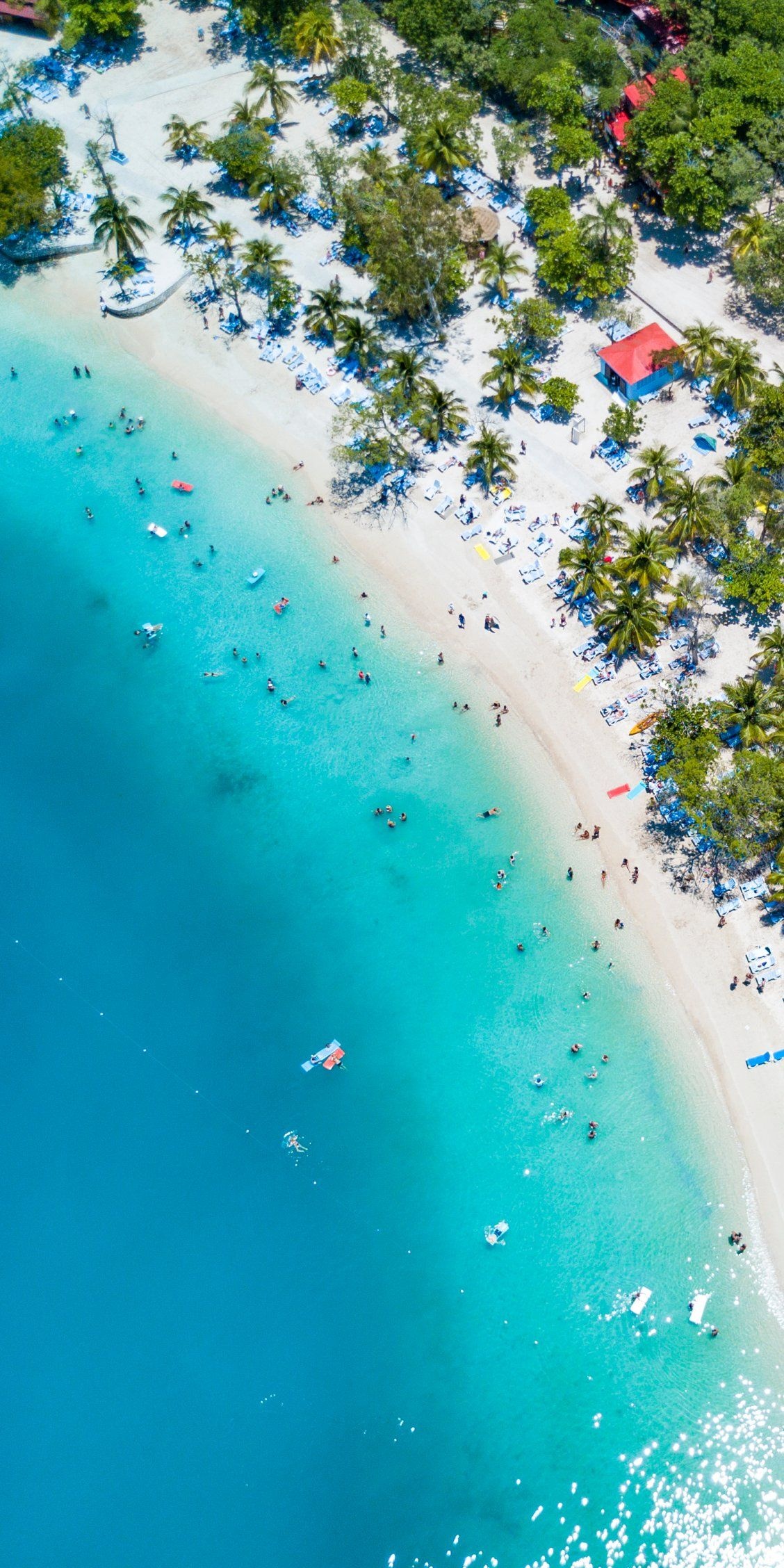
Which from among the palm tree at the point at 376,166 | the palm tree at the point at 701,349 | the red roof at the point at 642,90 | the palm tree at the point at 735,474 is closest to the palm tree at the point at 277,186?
the palm tree at the point at 376,166

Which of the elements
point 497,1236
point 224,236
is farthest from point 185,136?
point 497,1236

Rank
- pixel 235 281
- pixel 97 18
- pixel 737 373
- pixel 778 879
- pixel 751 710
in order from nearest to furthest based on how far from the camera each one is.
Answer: pixel 778 879
pixel 751 710
pixel 737 373
pixel 235 281
pixel 97 18

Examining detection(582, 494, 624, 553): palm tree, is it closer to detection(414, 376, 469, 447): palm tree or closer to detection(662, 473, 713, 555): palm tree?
detection(662, 473, 713, 555): palm tree

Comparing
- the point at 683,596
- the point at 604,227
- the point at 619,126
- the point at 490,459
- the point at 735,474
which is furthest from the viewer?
the point at 619,126

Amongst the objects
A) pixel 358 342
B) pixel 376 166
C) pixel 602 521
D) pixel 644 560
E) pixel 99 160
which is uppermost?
pixel 99 160

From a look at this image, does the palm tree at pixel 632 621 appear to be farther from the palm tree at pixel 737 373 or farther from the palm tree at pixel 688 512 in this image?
the palm tree at pixel 737 373

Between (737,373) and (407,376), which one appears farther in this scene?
(407,376)

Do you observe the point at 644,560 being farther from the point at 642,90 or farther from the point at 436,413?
the point at 642,90
